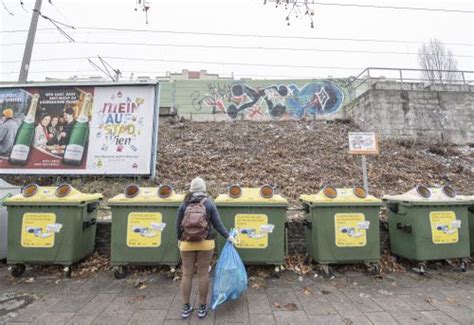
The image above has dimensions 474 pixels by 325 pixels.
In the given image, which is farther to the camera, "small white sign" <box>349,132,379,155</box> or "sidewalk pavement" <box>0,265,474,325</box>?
"small white sign" <box>349,132,379,155</box>

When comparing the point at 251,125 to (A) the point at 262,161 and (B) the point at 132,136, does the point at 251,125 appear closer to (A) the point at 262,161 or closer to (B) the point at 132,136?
(A) the point at 262,161

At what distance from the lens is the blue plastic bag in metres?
2.91

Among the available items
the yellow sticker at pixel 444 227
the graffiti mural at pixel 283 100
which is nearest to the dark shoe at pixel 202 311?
the yellow sticker at pixel 444 227

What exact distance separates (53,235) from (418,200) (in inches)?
207

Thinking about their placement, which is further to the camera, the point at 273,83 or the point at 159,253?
the point at 273,83

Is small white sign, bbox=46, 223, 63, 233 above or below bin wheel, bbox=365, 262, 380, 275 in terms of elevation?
above

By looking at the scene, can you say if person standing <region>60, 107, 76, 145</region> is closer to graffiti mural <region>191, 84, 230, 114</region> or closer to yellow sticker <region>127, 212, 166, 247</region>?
yellow sticker <region>127, 212, 166, 247</region>

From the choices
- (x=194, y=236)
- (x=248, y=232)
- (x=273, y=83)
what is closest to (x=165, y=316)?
(x=194, y=236)

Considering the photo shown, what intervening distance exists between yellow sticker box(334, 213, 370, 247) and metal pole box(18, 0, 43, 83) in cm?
964

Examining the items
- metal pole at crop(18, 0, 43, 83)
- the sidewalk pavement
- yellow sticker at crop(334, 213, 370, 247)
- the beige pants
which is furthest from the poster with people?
yellow sticker at crop(334, 213, 370, 247)

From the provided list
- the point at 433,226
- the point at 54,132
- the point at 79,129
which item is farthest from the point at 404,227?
the point at 54,132

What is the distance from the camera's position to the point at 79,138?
7.25 meters

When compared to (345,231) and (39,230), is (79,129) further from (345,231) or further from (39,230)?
(345,231)

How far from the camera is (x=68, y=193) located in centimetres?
402
